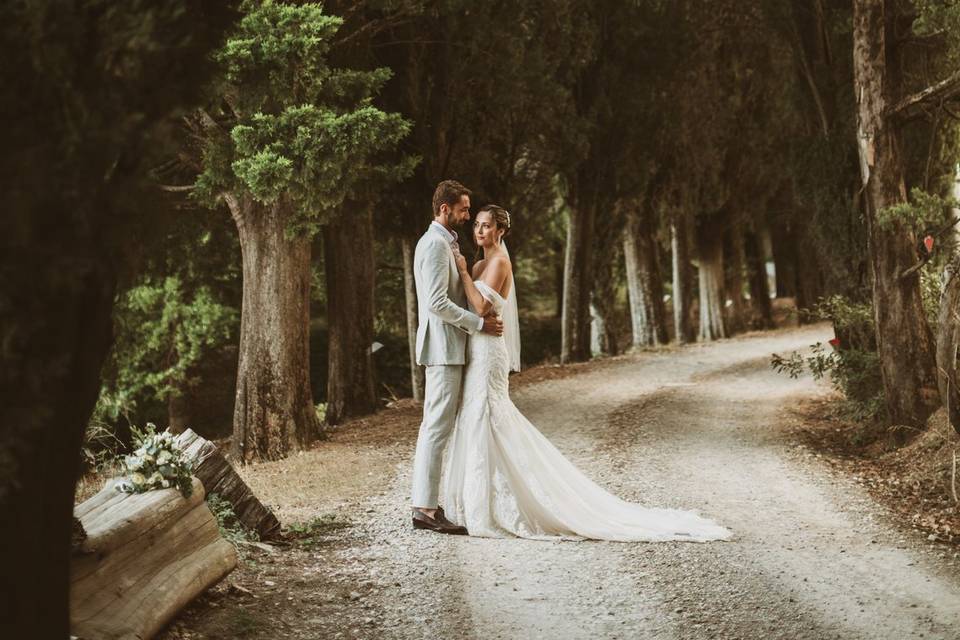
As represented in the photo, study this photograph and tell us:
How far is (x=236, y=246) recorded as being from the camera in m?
18.6

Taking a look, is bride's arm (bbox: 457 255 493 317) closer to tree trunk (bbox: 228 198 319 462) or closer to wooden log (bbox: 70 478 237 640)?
wooden log (bbox: 70 478 237 640)

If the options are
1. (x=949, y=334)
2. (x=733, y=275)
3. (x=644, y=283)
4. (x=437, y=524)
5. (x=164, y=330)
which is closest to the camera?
(x=437, y=524)

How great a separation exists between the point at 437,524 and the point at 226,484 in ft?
4.94

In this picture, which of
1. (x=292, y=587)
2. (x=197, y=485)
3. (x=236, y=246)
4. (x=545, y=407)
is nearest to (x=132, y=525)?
(x=197, y=485)

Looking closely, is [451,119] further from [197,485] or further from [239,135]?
[197,485]

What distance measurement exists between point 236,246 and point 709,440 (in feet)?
32.8

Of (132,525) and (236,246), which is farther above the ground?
(236,246)

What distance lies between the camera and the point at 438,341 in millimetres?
7582

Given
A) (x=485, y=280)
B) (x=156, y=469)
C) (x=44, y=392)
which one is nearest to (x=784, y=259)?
(x=485, y=280)

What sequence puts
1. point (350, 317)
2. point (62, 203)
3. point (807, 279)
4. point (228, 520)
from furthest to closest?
1. point (807, 279)
2. point (350, 317)
3. point (228, 520)
4. point (62, 203)

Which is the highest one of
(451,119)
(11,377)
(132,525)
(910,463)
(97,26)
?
(451,119)

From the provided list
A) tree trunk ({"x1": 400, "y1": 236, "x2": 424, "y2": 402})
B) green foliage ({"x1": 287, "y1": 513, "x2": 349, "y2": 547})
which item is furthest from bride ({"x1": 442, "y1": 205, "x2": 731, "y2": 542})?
tree trunk ({"x1": 400, "y1": 236, "x2": 424, "y2": 402})

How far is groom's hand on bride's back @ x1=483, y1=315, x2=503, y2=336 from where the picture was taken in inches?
299

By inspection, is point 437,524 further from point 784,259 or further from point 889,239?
point 784,259
